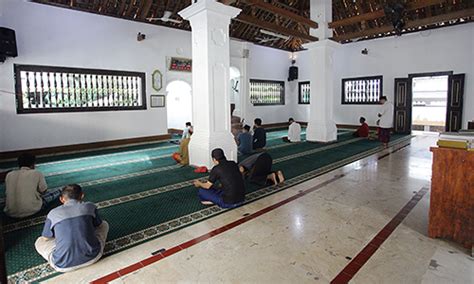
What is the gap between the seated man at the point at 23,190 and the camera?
10.7 ft

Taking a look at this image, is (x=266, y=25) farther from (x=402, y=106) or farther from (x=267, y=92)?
(x=402, y=106)

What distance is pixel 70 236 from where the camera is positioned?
2.25 metres

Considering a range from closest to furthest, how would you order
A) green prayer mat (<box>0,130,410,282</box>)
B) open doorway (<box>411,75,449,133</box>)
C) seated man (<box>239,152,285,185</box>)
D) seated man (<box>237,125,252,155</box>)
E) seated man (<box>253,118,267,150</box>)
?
green prayer mat (<box>0,130,410,282</box>)
seated man (<box>239,152,285,185</box>)
seated man (<box>237,125,252,155</box>)
seated man (<box>253,118,267,150</box>)
open doorway (<box>411,75,449,133</box>)

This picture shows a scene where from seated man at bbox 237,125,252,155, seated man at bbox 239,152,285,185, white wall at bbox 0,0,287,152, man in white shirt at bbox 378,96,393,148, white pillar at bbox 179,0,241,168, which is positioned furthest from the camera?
man in white shirt at bbox 378,96,393,148

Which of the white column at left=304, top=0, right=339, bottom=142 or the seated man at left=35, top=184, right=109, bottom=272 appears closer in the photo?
the seated man at left=35, top=184, right=109, bottom=272

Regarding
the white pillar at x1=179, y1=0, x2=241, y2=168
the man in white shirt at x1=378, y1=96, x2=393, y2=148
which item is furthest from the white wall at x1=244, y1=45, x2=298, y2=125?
the white pillar at x1=179, y1=0, x2=241, y2=168

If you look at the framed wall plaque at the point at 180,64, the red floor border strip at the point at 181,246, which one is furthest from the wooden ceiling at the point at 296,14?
the red floor border strip at the point at 181,246

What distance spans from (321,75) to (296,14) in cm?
189

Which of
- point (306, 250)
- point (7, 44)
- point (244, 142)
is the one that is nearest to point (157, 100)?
point (244, 142)

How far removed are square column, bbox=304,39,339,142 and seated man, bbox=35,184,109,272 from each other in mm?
7392

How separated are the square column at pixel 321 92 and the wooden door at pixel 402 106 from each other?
3.66 m

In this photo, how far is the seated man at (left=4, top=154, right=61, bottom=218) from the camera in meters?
3.26

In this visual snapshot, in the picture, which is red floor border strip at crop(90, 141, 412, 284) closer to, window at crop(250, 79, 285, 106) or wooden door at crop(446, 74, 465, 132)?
wooden door at crop(446, 74, 465, 132)

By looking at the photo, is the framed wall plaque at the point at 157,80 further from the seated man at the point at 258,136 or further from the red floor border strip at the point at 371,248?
the red floor border strip at the point at 371,248
